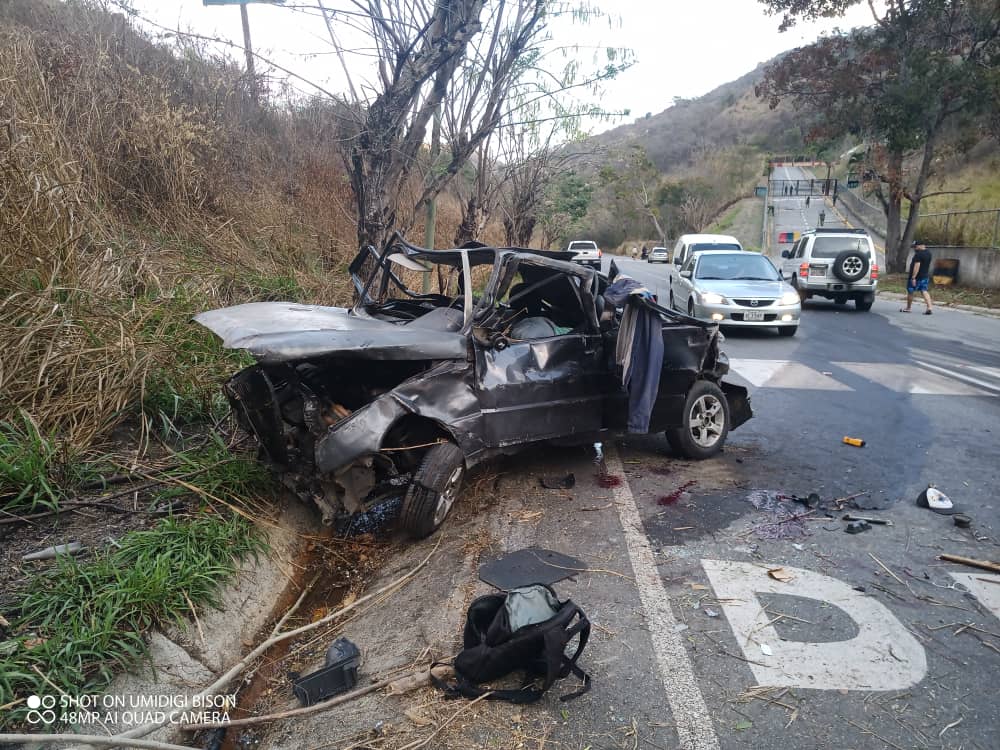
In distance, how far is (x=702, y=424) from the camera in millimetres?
5910

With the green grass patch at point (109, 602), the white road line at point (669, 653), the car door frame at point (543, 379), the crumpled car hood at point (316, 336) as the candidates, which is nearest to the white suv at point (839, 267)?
the car door frame at point (543, 379)

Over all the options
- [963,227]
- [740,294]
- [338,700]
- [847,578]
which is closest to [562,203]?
[740,294]

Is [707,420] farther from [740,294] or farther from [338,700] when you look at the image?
[740,294]

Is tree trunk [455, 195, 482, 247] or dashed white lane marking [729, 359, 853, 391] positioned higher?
tree trunk [455, 195, 482, 247]

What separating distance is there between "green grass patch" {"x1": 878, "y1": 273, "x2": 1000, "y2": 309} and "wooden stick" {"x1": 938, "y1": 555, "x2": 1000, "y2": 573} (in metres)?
18.5

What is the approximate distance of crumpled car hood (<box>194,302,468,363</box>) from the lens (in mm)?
3771

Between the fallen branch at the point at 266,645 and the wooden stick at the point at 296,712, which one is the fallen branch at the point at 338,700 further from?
the fallen branch at the point at 266,645

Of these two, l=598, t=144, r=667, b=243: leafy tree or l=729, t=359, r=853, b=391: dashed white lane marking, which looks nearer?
l=729, t=359, r=853, b=391: dashed white lane marking

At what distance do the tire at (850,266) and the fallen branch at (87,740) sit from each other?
59.2ft

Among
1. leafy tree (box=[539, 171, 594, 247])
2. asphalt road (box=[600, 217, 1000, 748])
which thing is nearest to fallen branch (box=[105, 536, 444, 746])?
asphalt road (box=[600, 217, 1000, 748])

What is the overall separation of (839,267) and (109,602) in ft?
58.8

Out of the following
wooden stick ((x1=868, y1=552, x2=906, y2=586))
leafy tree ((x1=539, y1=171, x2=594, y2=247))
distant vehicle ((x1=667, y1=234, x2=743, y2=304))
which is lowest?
wooden stick ((x1=868, y1=552, x2=906, y2=586))

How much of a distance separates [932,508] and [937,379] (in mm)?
5255

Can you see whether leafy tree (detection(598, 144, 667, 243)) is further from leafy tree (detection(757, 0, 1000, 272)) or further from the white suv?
the white suv
